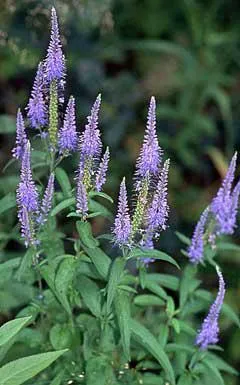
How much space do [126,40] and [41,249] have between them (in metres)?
3.16

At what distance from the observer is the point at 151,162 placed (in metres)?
2.35

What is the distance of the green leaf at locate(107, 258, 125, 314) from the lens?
243 cm

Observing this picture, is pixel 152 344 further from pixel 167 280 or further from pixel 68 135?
pixel 68 135

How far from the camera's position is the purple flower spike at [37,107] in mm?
2531

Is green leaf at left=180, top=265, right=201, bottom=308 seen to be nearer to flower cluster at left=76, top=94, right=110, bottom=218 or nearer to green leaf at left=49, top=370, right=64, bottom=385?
green leaf at left=49, top=370, right=64, bottom=385

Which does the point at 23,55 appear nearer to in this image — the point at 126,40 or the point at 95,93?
the point at 95,93

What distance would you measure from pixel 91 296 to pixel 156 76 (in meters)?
3.28

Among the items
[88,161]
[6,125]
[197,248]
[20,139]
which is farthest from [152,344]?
[6,125]

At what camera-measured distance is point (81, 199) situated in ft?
7.94

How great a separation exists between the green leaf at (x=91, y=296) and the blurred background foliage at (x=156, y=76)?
1957mm

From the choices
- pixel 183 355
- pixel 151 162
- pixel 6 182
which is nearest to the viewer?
pixel 151 162

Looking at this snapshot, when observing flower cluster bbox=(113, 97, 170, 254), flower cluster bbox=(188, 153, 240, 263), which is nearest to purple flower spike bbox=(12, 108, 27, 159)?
flower cluster bbox=(113, 97, 170, 254)

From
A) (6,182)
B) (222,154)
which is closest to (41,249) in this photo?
(6,182)

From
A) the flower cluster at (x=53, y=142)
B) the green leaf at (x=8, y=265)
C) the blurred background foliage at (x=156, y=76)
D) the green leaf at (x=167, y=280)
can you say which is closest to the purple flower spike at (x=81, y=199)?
the flower cluster at (x=53, y=142)
